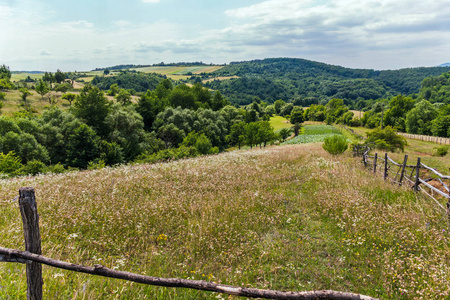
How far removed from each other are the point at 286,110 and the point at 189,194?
460 ft

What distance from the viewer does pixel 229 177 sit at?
11.1 m

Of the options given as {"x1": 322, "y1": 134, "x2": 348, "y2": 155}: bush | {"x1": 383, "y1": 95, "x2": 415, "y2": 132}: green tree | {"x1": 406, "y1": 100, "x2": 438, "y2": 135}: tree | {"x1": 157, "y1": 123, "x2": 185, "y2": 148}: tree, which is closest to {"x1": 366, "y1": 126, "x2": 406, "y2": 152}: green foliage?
{"x1": 322, "y1": 134, "x2": 348, "y2": 155}: bush

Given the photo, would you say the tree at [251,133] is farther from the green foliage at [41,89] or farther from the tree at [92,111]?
the green foliage at [41,89]

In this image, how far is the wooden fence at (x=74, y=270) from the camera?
92.8 inches

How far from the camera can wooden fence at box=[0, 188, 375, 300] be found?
7.73 ft

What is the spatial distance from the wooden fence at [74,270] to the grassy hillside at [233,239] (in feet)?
2.15

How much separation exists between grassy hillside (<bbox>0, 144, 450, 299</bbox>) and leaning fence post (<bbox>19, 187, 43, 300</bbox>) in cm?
49

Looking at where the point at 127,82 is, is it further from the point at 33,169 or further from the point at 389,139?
the point at 389,139

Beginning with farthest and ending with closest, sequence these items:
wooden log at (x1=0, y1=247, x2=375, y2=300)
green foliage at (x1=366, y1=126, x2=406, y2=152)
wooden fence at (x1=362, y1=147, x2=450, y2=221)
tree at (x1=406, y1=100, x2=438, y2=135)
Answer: tree at (x1=406, y1=100, x2=438, y2=135)
green foliage at (x1=366, y1=126, x2=406, y2=152)
wooden fence at (x1=362, y1=147, x2=450, y2=221)
wooden log at (x1=0, y1=247, x2=375, y2=300)

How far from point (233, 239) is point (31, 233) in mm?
4147

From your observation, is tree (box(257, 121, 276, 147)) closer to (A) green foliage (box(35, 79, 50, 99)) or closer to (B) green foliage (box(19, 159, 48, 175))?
(B) green foliage (box(19, 159, 48, 175))

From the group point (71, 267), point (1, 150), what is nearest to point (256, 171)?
point (71, 267)

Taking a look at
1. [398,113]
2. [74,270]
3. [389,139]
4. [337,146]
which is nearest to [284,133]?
[398,113]

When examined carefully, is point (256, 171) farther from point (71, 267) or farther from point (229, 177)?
point (71, 267)
